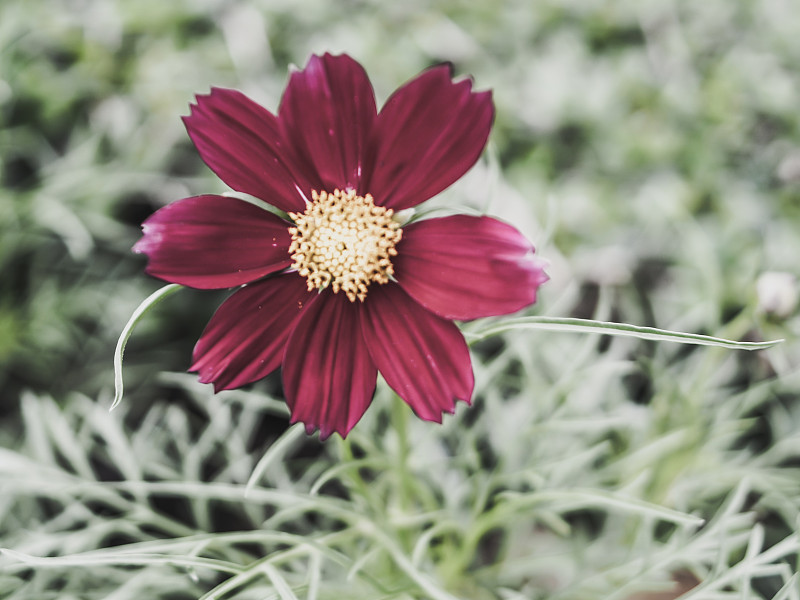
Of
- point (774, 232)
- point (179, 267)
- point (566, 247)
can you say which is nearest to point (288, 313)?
point (179, 267)

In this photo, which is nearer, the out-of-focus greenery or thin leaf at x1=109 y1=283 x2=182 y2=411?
thin leaf at x1=109 y1=283 x2=182 y2=411

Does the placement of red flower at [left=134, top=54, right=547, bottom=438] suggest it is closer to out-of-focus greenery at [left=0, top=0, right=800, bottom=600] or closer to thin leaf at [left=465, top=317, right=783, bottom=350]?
thin leaf at [left=465, top=317, right=783, bottom=350]

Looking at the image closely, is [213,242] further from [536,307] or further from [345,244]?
[536,307]

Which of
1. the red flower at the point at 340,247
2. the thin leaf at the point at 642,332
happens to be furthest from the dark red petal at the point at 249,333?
the thin leaf at the point at 642,332

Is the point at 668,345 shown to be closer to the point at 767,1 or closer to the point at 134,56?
the point at 767,1

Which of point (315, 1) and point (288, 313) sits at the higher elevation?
point (315, 1)

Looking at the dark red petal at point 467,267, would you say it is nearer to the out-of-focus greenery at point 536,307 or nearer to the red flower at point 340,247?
the red flower at point 340,247

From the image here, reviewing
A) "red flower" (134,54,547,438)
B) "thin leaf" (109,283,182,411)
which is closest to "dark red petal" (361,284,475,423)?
"red flower" (134,54,547,438)

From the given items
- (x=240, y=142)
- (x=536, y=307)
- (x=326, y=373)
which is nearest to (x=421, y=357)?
(x=326, y=373)
